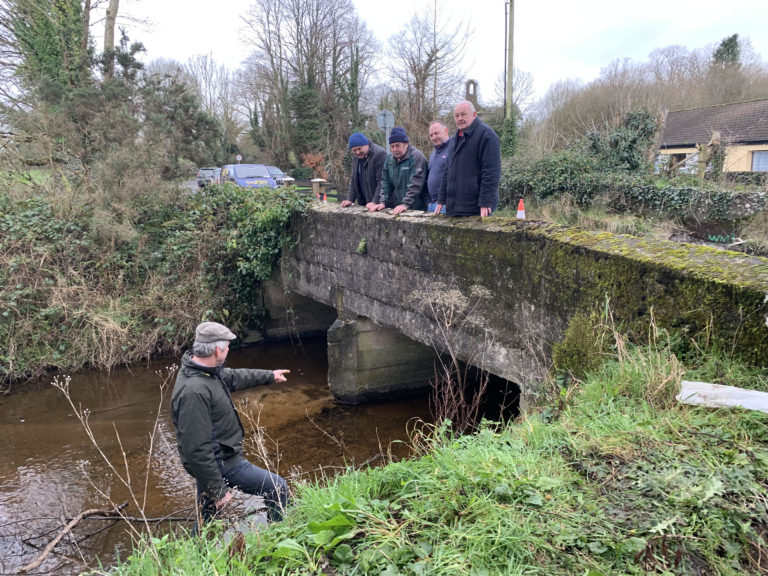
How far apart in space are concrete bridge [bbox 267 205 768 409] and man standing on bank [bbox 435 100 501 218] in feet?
0.99

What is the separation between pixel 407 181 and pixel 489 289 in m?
2.91

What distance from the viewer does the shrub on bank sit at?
998 cm

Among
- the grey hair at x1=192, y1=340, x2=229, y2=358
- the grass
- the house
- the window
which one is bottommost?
the grey hair at x1=192, y1=340, x2=229, y2=358

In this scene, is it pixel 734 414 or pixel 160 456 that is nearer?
pixel 734 414

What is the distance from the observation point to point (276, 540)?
7.70 ft

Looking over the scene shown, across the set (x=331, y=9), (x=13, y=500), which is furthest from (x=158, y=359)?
(x=331, y=9)

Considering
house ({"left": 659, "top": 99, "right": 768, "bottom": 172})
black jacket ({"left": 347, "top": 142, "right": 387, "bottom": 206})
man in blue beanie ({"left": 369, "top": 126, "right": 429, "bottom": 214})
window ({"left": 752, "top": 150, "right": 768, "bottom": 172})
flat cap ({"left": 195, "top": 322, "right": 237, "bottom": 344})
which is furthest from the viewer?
window ({"left": 752, "top": 150, "right": 768, "bottom": 172})

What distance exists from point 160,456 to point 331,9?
2960 centimetres

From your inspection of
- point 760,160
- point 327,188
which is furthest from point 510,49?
point 760,160

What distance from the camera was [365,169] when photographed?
330 inches

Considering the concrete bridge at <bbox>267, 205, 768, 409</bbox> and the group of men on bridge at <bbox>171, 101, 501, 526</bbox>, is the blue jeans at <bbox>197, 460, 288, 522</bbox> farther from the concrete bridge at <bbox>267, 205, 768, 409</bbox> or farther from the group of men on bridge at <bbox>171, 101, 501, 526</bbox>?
the concrete bridge at <bbox>267, 205, 768, 409</bbox>

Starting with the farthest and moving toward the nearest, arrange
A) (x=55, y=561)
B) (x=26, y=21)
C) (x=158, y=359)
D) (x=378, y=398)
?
(x=26, y=21), (x=158, y=359), (x=378, y=398), (x=55, y=561)

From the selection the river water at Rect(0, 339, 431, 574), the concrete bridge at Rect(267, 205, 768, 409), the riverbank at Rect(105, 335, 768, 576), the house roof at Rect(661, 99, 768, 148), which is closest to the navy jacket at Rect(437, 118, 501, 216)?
the concrete bridge at Rect(267, 205, 768, 409)

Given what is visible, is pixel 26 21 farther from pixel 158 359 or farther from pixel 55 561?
pixel 55 561
